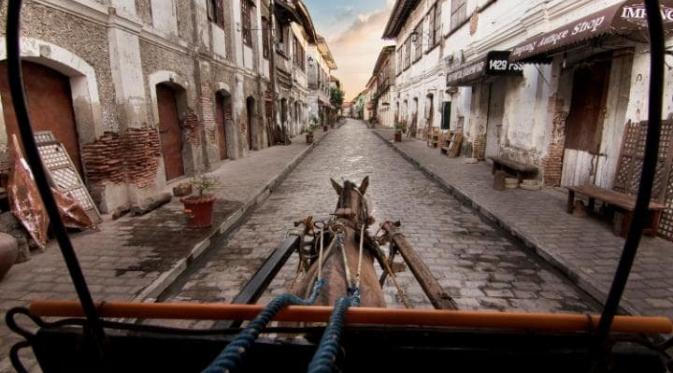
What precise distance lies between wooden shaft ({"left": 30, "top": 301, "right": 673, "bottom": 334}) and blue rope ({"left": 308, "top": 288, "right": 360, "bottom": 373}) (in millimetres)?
58

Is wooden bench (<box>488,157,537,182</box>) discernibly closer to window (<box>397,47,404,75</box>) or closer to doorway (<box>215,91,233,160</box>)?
doorway (<box>215,91,233,160</box>)

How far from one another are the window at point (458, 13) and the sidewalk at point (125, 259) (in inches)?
448

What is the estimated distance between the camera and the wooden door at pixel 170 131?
8602 mm

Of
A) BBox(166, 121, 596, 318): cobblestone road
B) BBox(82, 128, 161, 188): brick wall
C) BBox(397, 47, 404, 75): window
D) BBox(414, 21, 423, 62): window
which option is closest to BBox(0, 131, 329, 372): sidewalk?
BBox(166, 121, 596, 318): cobblestone road

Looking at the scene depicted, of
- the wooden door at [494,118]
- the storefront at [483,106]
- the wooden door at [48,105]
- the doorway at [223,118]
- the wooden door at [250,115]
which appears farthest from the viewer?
the wooden door at [250,115]

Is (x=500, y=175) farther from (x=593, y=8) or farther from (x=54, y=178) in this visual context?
(x=54, y=178)

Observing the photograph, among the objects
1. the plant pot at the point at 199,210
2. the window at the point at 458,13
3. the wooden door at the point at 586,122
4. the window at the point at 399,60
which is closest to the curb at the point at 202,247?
the plant pot at the point at 199,210

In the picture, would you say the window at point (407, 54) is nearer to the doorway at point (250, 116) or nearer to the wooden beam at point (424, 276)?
the doorway at point (250, 116)

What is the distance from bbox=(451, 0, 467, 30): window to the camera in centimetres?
1335

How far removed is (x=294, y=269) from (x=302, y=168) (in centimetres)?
837

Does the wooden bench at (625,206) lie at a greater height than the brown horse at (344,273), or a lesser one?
lesser

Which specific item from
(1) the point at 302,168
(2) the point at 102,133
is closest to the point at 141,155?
(2) the point at 102,133

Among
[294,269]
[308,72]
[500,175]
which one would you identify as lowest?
[294,269]

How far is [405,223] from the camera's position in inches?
245
